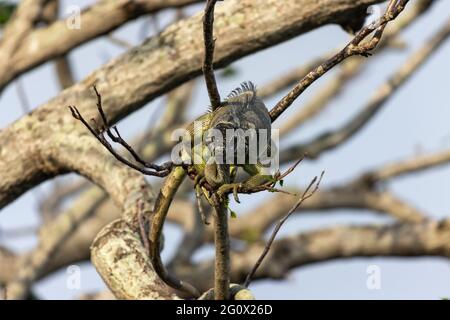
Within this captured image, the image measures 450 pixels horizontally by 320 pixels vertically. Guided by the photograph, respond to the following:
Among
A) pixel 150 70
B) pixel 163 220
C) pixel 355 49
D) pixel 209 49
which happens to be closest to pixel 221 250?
pixel 163 220

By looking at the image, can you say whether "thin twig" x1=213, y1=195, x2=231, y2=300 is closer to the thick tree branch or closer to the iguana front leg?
the iguana front leg

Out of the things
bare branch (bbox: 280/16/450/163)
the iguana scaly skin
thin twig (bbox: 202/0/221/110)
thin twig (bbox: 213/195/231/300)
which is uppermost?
bare branch (bbox: 280/16/450/163)

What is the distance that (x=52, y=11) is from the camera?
27.4 ft

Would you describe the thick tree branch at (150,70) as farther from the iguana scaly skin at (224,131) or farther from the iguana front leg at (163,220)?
the iguana scaly skin at (224,131)

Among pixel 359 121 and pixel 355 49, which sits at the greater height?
pixel 359 121

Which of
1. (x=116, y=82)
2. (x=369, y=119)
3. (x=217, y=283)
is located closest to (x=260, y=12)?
(x=116, y=82)

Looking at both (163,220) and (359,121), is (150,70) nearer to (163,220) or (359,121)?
(163,220)

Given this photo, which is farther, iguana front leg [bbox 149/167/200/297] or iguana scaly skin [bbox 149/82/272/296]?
iguana front leg [bbox 149/167/200/297]

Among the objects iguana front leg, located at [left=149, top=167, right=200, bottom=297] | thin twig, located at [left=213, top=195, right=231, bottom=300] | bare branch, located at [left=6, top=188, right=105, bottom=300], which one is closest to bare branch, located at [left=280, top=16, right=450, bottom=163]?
bare branch, located at [left=6, top=188, right=105, bottom=300]

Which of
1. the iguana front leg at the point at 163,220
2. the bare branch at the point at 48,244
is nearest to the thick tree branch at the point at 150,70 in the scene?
the iguana front leg at the point at 163,220

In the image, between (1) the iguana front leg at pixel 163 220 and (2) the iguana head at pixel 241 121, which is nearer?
(2) the iguana head at pixel 241 121
